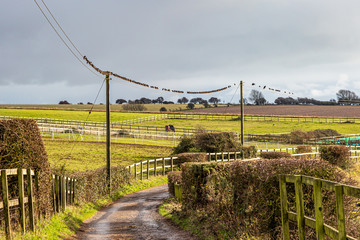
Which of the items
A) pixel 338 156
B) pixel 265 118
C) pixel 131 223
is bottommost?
pixel 131 223

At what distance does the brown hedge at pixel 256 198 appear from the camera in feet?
27.3

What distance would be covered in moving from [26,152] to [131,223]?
5.17 metres

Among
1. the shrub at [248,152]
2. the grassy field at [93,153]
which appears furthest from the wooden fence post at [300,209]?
the shrub at [248,152]

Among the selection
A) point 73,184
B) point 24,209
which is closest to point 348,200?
point 24,209

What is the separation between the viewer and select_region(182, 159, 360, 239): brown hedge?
8328mm

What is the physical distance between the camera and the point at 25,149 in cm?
1104

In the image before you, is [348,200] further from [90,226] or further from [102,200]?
[102,200]

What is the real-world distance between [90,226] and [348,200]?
9.35 m

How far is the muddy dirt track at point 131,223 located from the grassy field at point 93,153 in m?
14.4

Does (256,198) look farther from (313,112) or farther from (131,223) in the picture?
(313,112)

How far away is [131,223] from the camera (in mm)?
14617

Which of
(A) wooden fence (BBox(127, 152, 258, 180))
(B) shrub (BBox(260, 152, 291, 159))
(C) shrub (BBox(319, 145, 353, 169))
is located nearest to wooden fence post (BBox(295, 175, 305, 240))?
(A) wooden fence (BBox(127, 152, 258, 180))

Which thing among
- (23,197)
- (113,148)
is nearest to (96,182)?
(23,197)

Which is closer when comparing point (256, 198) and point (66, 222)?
point (256, 198)
